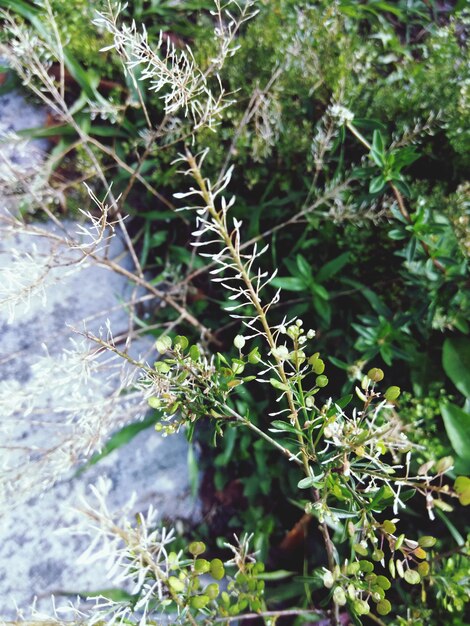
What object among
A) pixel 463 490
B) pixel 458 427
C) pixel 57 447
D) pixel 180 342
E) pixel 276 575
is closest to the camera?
pixel 463 490

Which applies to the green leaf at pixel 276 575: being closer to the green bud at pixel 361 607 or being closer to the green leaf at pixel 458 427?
the green leaf at pixel 458 427

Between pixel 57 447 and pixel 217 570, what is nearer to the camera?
pixel 217 570

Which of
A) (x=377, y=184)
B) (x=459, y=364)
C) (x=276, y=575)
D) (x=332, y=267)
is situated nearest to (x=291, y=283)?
(x=332, y=267)

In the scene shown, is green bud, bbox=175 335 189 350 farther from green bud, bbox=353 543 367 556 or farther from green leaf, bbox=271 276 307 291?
green leaf, bbox=271 276 307 291

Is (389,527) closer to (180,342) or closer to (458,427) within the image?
(180,342)

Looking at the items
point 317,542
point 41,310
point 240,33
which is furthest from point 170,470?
point 240,33

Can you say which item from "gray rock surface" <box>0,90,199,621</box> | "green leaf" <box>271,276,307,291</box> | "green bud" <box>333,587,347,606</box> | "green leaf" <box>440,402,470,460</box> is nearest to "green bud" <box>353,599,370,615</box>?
"green bud" <box>333,587,347,606</box>

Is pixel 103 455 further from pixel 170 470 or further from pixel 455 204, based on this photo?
pixel 455 204
